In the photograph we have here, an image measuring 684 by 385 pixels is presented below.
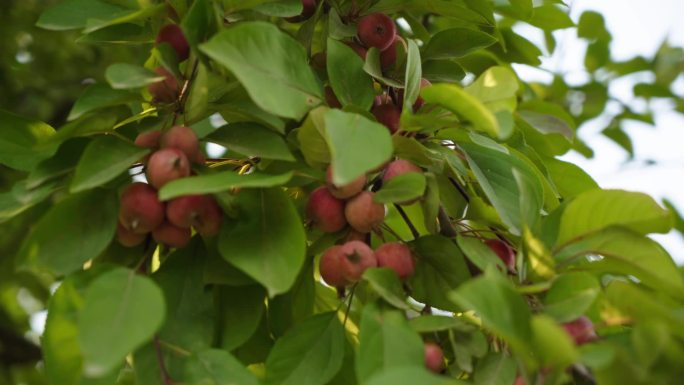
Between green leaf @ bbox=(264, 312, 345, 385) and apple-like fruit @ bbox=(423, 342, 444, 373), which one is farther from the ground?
apple-like fruit @ bbox=(423, 342, 444, 373)

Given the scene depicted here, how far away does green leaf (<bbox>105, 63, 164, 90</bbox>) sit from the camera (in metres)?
0.72

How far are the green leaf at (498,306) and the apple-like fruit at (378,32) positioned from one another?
379 millimetres

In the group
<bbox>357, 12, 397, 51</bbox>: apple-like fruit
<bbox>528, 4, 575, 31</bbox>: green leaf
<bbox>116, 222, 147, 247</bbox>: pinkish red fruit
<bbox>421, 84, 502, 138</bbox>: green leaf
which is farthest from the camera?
<bbox>528, 4, 575, 31</bbox>: green leaf

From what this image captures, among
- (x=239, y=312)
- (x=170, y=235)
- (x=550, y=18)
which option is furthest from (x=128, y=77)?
(x=550, y=18)

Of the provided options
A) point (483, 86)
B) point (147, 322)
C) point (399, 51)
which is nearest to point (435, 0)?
point (399, 51)

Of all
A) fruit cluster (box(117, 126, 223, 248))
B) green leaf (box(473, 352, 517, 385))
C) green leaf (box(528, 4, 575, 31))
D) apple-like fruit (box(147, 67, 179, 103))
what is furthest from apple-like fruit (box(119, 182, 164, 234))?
green leaf (box(528, 4, 575, 31))

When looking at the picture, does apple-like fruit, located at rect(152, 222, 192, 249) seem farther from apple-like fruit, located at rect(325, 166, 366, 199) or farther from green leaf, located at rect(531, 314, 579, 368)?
green leaf, located at rect(531, 314, 579, 368)

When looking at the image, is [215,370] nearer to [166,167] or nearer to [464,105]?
[166,167]

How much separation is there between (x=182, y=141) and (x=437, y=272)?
0.29 metres

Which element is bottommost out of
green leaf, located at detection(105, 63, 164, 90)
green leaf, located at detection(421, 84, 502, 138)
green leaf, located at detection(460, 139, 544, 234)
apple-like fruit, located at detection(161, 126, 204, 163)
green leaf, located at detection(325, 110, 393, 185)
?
green leaf, located at detection(460, 139, 544, 234)

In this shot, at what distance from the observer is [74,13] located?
87 cm

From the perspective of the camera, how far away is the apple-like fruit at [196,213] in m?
0.73

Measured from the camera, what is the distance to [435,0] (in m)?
0.99

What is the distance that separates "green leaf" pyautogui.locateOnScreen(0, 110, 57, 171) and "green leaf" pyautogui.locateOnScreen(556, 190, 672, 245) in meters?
0.54
